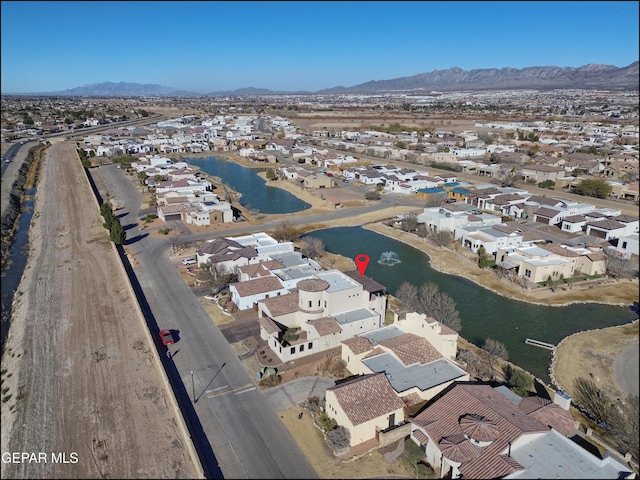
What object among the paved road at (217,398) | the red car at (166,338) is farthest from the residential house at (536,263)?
the red car at (166,338)

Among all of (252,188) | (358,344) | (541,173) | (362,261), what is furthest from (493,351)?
(252,188)

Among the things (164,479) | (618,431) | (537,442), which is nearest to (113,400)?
(164,479)

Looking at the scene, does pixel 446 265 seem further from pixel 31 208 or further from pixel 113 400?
pixel 31 208

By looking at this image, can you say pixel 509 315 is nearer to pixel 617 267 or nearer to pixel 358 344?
pixel 617 267

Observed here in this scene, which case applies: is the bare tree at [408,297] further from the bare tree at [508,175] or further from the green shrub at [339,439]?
the bare tree at [508,175]

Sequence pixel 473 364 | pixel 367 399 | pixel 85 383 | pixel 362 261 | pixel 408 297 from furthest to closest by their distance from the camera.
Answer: pixel 362 261 → pixel 408 297 → pixel 473 364 → pixel 85 383 → pixel 367 399

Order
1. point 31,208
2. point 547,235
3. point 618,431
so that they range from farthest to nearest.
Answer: point 31,208, point 547,235, point 618,431
